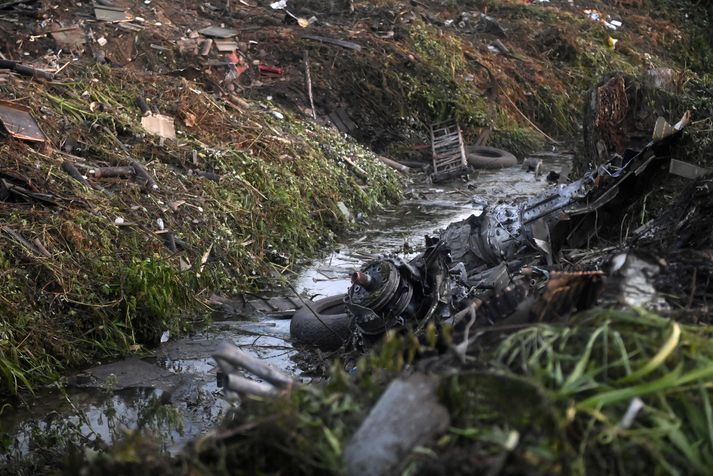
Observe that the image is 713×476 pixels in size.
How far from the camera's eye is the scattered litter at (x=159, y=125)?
11508mm

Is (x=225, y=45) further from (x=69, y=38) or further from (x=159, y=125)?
(x=159, y=125)

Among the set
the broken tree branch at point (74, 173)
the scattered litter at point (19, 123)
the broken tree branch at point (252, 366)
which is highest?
the broken tree branch at point (252, 366)

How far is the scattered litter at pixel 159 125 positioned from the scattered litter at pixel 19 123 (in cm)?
180

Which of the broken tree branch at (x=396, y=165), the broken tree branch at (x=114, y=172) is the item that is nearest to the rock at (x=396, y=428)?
the broken tree branch at (x=114, y=172)

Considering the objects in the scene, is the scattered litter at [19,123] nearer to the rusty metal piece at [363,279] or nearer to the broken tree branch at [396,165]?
the rusty metal piece at [363,279]

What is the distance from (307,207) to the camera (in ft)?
39.1

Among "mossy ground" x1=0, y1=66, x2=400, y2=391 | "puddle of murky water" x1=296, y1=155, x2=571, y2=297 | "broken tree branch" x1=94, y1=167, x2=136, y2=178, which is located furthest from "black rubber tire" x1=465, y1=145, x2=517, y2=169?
"broken tree branch" x1=94, y1=167, x2=136, y2=178

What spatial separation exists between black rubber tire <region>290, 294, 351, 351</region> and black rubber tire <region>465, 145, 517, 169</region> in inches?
350

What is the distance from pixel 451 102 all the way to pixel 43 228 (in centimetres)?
1126

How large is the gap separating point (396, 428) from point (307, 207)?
941 cm

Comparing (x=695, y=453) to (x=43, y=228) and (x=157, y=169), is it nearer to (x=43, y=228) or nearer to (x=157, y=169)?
(x=43, y=228)

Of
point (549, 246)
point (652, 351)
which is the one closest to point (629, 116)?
point (549, 246)

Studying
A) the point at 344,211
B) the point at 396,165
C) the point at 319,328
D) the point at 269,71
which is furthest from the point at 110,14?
the point at 319,328

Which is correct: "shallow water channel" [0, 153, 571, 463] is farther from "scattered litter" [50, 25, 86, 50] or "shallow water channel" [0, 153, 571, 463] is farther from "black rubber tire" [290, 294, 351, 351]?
"scattered litter" [50, 25, 86, 50]
